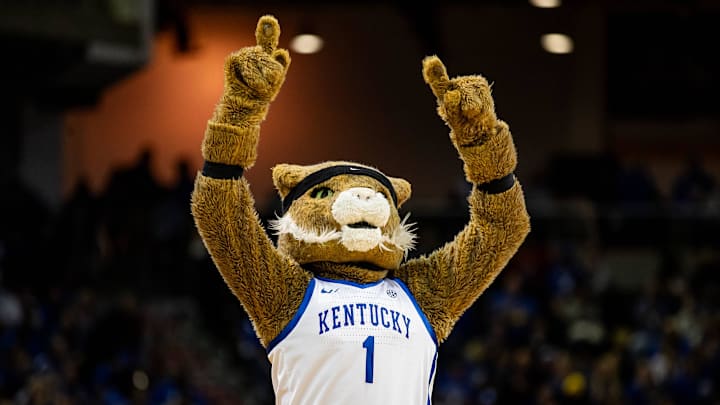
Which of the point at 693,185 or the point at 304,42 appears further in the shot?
the point at 304,42

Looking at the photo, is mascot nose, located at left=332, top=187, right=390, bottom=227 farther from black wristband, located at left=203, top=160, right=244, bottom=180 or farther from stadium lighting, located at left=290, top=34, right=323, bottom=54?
stadium lighting, located at left=290, top=34, right=323, bottom=54

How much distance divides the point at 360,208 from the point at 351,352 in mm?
389

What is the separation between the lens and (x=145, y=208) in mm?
12578

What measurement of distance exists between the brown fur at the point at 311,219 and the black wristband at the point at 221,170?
0.04 feet

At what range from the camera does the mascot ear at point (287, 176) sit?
12.5 ft

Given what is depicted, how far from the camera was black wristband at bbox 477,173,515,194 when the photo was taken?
378 centimetres

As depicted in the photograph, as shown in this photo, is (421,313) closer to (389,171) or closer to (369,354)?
(369,354)

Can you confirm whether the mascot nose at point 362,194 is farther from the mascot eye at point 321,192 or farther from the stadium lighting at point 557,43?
the stadium lighting at point 557,43

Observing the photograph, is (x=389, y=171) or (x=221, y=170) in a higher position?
(x=389, y=171)

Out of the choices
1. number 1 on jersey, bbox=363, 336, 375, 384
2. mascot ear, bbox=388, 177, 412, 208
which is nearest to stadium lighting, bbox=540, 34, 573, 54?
mascot ear, bbox=388, 177, 412, 208

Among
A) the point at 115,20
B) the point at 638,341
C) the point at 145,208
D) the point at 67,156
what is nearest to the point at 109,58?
the point at 115,20

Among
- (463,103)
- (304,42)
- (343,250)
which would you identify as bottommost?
(343,250)

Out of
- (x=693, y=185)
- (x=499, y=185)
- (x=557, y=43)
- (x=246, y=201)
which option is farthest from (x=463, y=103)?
(x=557, y=43)

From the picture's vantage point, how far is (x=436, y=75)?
3668mm
